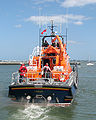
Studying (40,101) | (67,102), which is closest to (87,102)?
(67,102)

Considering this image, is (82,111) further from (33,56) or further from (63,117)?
(33,56)

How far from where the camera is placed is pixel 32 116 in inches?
388

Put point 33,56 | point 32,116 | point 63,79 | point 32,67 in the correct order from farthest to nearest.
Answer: point 33,56
point 32,67
point 63,79
point 32,116

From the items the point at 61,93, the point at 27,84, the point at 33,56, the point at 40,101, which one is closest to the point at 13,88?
the point at 27,84

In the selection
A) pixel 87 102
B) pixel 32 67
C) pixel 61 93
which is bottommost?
pixel 87 102

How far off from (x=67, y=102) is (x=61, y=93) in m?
0.65

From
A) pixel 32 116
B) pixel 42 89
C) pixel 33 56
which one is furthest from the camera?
pixel 33 56

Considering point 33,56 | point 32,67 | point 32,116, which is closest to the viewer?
point 32,116

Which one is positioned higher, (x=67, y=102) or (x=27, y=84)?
(x=27, y=84)

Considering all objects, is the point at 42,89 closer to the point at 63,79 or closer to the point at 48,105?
the point at 48,105

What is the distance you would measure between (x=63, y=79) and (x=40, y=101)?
2.03 m

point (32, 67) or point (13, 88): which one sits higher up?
point (32, 67)

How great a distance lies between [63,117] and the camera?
10234 mm

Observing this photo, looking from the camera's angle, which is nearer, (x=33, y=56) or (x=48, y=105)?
(x=48, y=105)
